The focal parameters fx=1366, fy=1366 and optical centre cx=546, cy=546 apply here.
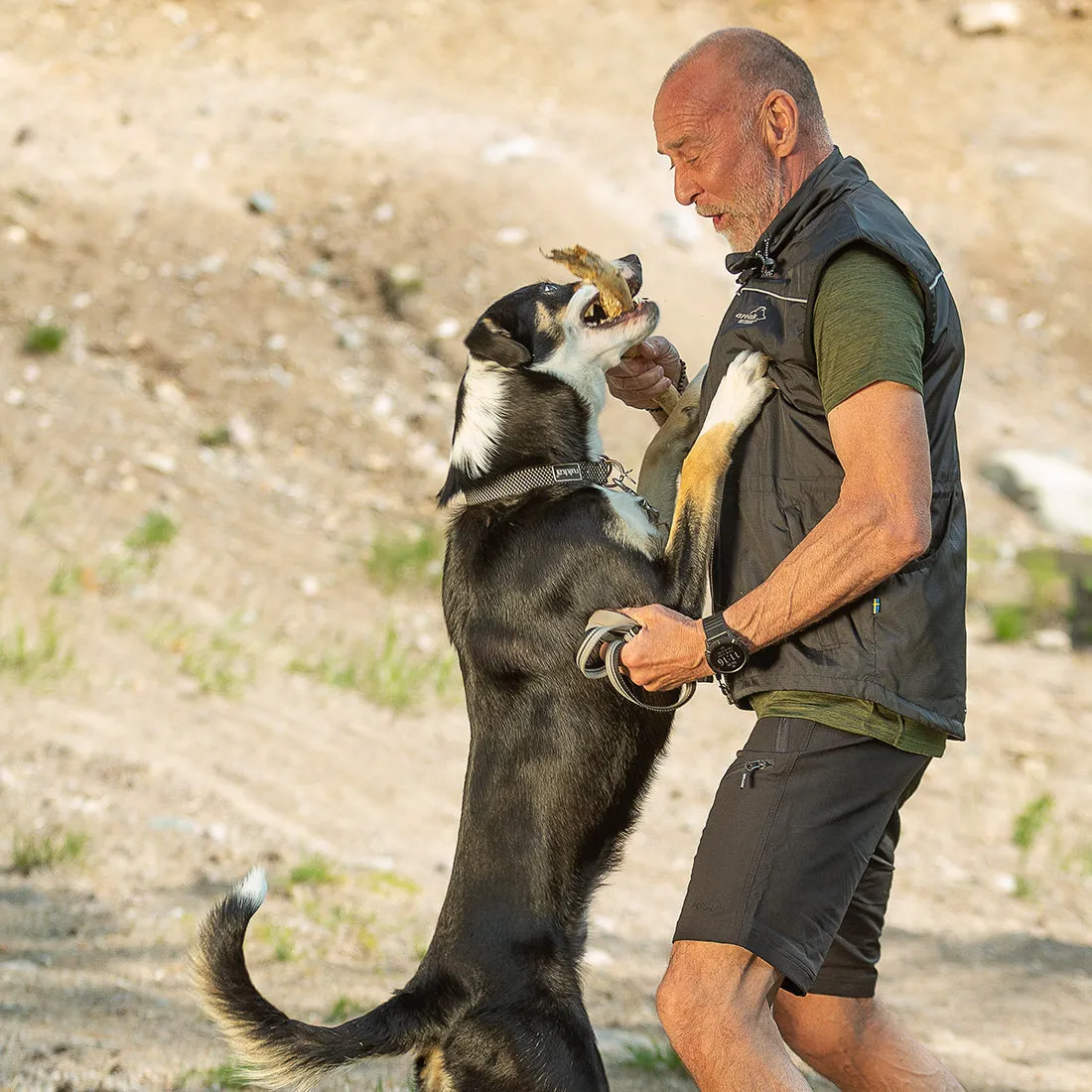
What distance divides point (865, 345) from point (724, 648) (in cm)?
56

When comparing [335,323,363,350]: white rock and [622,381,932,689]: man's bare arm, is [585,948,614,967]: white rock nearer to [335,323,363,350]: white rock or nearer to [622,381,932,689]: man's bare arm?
[622,381,932,689]: man's bare arm

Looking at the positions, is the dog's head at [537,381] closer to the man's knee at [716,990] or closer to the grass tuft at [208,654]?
the man's knee at [716,990]

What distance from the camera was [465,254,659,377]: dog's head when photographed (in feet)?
10.7

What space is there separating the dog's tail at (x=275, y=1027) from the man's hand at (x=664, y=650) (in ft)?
2.49

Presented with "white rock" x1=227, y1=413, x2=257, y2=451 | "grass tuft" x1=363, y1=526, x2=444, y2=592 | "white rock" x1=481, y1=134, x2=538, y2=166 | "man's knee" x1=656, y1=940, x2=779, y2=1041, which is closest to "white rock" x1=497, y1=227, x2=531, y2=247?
"white rock" x1=481, y1=134, x2=538, y2=166

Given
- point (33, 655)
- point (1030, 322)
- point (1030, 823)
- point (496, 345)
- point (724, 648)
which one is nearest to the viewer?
point (724, 648)

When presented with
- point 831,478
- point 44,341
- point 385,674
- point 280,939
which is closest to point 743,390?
Result: point 831,478

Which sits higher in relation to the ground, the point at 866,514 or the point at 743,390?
the point at 743,390

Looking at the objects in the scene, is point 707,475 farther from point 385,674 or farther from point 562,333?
point 385,674

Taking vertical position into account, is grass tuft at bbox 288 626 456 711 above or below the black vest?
below

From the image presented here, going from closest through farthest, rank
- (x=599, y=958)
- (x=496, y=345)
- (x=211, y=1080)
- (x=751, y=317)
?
(x=751, y=317)
(x=496, y=345)
(x=211, y=1080)
(x=599, y=958)

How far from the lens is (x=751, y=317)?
2479 mm

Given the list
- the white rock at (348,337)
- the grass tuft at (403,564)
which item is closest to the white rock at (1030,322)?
the white rock at (348,337)

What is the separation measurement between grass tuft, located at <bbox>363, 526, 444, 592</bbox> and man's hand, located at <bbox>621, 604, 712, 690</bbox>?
527 centimetres
